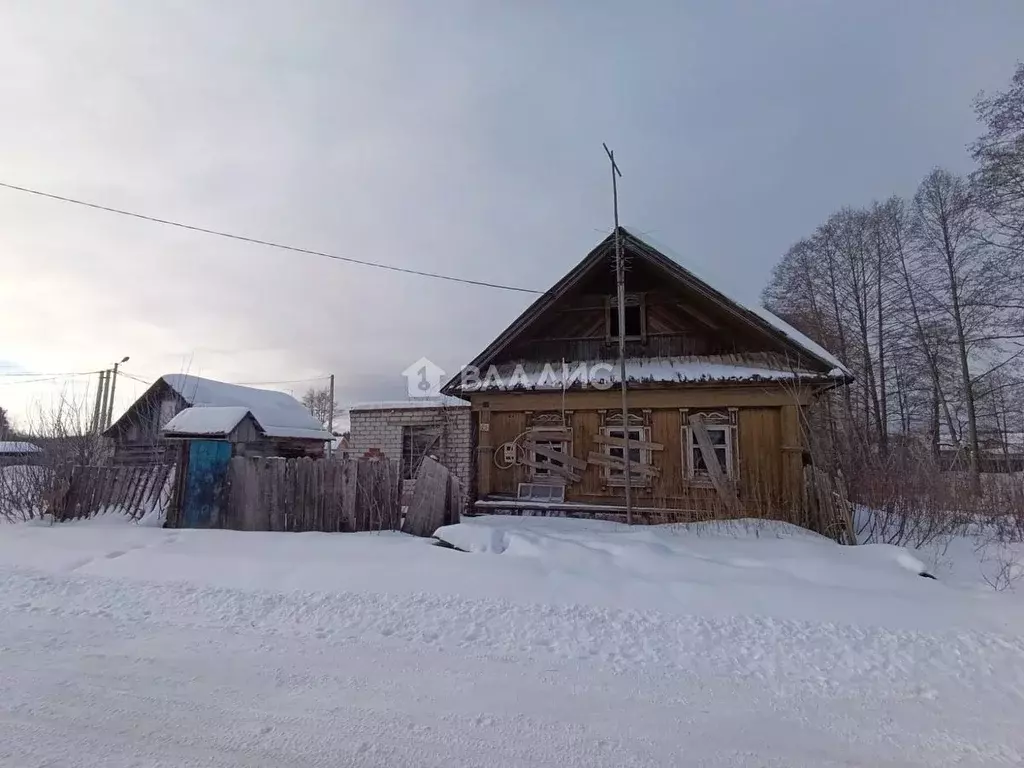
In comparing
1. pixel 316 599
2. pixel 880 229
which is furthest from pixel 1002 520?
pixel 880 229

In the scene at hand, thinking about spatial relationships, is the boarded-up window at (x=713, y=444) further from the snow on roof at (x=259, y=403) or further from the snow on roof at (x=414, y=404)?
the snow on roof at (x=259, y=403)

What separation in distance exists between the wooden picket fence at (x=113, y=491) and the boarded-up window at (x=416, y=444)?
8.08 m

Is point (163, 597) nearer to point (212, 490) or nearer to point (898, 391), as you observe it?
point (212, 490)

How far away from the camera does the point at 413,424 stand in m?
17.0

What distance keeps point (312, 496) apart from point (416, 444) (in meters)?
8.53

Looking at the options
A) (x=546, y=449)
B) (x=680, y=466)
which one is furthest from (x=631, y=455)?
(x=546, y=449)

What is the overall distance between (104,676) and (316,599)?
1866mm

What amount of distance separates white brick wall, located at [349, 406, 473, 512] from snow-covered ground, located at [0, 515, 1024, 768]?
937 cm

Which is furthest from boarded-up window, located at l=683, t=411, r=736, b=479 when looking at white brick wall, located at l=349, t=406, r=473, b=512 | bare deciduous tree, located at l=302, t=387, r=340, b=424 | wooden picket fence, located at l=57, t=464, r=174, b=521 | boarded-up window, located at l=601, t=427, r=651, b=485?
bare deciduous tree, located at l=302, t=387, r=340, b=424

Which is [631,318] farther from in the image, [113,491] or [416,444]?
[113,491]

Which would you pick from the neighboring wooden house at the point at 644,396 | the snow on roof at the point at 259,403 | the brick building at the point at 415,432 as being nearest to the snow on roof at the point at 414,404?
the brick building at the point at 415,432

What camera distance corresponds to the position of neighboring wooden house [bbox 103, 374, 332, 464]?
73.5 ft

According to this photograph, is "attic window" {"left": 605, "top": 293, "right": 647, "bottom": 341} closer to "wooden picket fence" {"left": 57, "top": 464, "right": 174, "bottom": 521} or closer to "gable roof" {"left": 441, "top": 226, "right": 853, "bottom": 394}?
"gable roof" {"left": 441, "top": 226, "right": 853, "bottom": 394}

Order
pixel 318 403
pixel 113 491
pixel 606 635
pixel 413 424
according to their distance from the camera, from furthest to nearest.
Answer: pixel 318 403 → pixel 413 424 → pixel 113 491 → pixel 606 635
